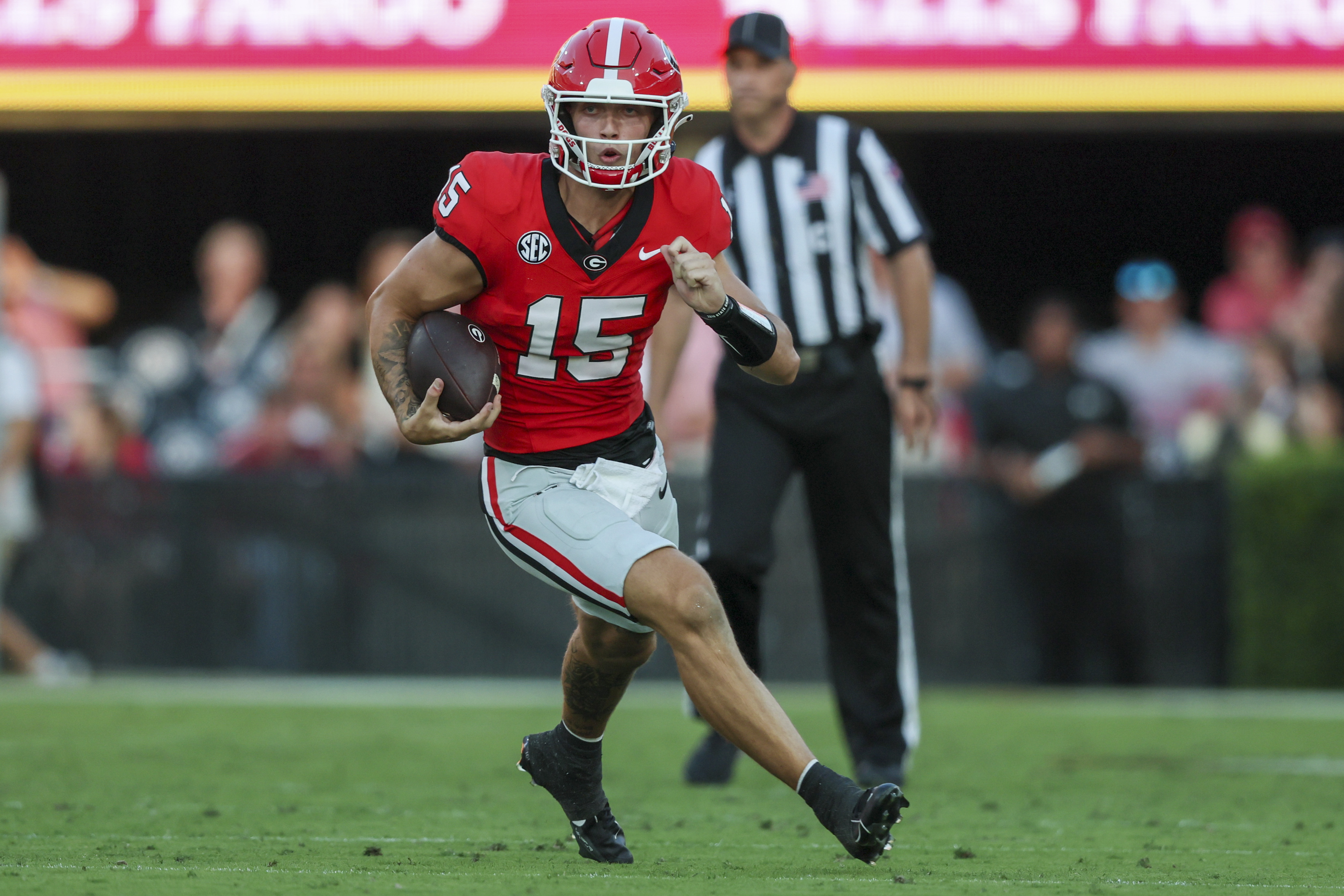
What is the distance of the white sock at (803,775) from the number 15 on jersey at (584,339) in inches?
35.5

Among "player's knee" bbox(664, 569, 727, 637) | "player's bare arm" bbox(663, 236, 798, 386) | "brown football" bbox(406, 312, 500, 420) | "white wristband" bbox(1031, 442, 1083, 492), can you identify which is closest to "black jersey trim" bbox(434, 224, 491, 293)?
"brown football" bbox(406, 312, 500, 420)

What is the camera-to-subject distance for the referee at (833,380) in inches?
193

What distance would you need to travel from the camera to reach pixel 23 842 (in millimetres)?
3746

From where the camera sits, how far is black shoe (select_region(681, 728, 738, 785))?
16.2 ft

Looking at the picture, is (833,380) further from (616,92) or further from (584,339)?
(616,92)

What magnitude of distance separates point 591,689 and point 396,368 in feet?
2.49

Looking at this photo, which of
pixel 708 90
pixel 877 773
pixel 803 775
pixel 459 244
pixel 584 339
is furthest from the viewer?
pixel 708 90

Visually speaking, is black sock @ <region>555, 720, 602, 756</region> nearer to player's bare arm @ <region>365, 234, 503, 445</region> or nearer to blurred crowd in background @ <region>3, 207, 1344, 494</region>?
player's bare arm @ <region>365, 234, 503, 445</region>

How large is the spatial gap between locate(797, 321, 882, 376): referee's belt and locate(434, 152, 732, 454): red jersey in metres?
1.17

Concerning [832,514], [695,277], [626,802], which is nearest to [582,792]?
[626,802]

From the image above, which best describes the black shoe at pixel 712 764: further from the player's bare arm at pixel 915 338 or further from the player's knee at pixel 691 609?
the player's knee at pixel 691 609

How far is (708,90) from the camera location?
27.9 ft

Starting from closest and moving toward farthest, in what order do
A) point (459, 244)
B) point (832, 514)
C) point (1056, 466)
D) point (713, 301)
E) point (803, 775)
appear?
point (803, 775), point (713, 301), point (459, 244), point (832, 514), point (1056, 466)

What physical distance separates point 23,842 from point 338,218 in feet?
30.4
